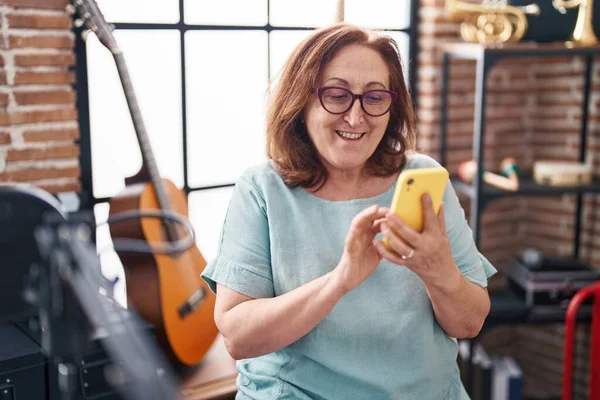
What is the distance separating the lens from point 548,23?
2.72m

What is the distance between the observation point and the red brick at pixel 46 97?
6.21 ft

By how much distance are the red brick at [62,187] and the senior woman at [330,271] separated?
77 centimetres

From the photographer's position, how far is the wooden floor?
1.93 meters

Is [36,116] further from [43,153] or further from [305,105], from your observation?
[305,105]

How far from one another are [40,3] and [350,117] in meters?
1.02

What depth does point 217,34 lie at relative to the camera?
2432mm

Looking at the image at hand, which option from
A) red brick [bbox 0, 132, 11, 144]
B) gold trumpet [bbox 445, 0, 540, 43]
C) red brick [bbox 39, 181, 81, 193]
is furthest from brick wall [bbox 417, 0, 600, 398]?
red brick [bbox 0, 132, 11, 144]

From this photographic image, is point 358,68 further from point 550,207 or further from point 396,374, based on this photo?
point 550,207

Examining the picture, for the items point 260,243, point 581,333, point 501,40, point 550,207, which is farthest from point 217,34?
point 581,333

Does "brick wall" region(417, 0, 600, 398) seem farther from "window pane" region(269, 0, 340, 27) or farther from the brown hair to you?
the brown hair

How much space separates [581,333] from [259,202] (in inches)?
82.9

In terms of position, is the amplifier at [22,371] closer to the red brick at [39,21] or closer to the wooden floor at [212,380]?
the wooden floor at [212,380]

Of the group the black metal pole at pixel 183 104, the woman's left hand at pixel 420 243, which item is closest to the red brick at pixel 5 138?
the black metal pole at pixel 183 104

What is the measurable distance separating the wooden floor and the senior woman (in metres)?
0.48
